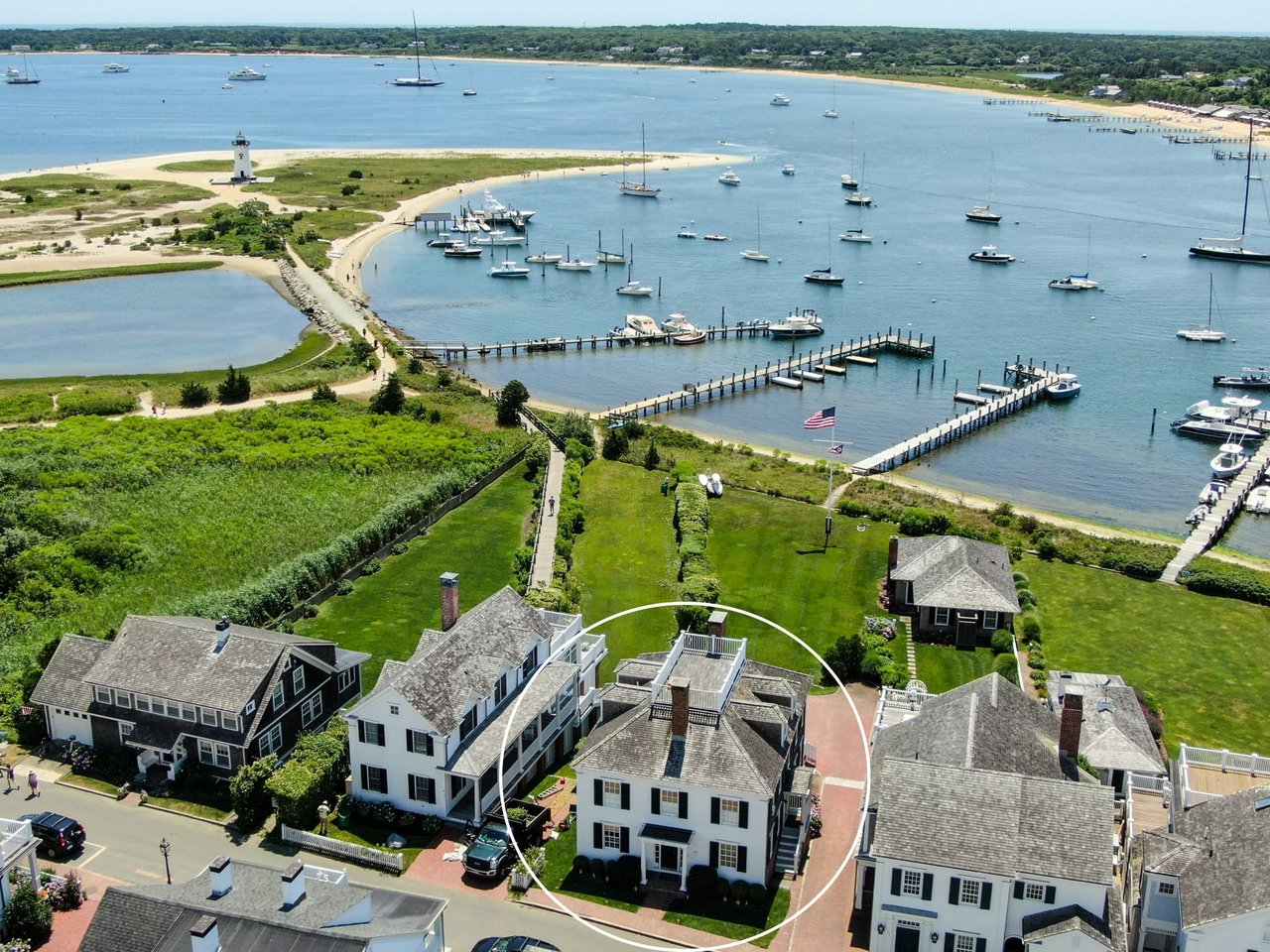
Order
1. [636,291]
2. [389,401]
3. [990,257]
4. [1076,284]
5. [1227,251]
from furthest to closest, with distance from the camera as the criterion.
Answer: [1227,251], [990,257], [1076,284], [636,291], [389,401]

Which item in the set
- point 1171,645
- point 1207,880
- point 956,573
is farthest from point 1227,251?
point 1207,880

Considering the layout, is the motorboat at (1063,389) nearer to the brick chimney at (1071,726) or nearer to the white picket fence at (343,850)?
the brick chimney at (1071,726)

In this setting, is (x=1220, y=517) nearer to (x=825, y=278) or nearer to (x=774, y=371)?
(x=774, y=371)

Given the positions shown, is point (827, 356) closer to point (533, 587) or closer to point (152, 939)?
point (533, 587)

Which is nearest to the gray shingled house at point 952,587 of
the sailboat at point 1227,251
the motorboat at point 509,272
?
the motorboat at point 509,272

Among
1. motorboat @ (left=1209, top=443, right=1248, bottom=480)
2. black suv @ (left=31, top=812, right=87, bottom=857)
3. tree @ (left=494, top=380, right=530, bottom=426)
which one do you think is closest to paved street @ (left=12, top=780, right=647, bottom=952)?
black suv @ (left=31, top=812, right=87, bottom=857)

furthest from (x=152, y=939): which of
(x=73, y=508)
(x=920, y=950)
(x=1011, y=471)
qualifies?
(x=1011, y=471)
